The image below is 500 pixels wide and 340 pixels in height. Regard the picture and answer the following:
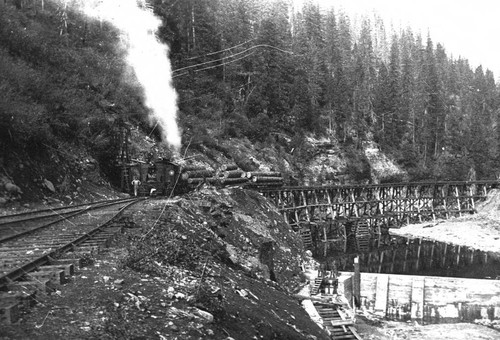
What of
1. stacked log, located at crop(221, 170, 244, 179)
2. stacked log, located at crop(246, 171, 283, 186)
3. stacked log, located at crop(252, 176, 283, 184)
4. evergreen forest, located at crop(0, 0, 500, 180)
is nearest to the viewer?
evergreen forest, located at crop(0, 0, 500, 180)

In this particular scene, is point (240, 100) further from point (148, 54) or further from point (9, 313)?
point (9, 313)

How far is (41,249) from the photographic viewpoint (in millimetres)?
7293

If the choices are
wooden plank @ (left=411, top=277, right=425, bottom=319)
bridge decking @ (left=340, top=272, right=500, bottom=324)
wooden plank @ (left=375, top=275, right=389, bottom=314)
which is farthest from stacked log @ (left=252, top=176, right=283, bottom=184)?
wooden plank @ (left=411, top=277, right=425, bottom=319)

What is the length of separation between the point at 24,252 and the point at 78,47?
26866mm

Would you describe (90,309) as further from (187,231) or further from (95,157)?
(95,157)

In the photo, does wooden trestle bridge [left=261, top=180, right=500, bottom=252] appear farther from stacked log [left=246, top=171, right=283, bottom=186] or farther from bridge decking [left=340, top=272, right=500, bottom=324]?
bridge decking [left=340, top=272, right=500, bottom=324]

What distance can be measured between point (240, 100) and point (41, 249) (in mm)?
37516

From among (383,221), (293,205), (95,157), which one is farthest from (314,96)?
(95,157)

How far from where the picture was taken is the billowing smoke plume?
103ft

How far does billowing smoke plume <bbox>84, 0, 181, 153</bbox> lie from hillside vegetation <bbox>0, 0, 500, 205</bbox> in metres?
1.05

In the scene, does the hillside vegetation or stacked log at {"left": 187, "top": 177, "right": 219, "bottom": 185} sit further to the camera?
stacked log at {"left": 187, "top": 177, "right": 219, "bottom": 185}

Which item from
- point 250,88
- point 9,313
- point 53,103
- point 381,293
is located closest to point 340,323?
point 381,293

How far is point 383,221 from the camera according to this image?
40.4 meters

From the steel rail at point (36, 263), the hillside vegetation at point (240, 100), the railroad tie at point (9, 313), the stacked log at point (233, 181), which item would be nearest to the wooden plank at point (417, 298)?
the stacked log at point (233, 181)
